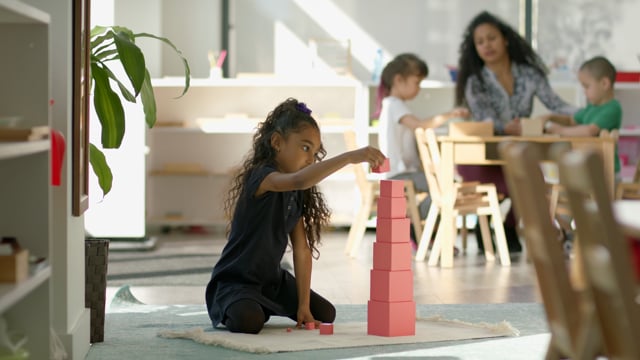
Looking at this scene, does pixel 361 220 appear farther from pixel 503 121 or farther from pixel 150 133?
pixel 150 133

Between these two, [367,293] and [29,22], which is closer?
[29,22]

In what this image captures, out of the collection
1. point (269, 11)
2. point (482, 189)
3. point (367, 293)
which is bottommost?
point (367, 293)

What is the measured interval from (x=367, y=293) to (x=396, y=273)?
1344 millimetres

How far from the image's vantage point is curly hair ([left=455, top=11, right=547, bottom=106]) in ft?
21.5

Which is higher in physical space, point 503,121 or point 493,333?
point 503,121

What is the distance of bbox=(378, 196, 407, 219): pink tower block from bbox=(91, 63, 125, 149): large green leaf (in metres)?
0.86

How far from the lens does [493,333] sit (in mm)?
3734

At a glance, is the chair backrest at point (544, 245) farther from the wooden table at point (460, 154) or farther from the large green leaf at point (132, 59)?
the wooden table at point (460, 154)

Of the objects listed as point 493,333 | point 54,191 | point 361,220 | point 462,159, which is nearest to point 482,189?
point 462,159

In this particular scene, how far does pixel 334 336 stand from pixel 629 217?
1630 mm

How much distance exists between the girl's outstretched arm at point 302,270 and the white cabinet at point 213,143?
4.13 metres

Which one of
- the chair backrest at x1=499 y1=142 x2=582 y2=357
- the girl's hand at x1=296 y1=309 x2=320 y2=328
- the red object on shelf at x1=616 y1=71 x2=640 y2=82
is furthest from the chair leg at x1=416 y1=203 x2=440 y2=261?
the chair backrest at x1=499 y1=142 x2=582 y2=357

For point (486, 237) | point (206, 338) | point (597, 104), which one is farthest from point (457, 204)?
point (206, 338)

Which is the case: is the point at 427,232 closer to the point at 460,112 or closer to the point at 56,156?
the point at 460,112
